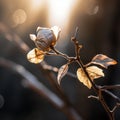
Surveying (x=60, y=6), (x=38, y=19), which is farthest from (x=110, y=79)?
(x=38, y=19)

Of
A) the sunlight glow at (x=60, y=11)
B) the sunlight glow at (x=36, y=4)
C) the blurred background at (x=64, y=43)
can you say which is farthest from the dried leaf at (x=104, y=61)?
the sunlight glow at (x=36, y=4)

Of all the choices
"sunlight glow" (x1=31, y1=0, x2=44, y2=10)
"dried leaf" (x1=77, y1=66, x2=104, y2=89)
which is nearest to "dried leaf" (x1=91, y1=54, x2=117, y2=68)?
"dried leaf" (x1=77, y1=66, x2=104, y2=89)

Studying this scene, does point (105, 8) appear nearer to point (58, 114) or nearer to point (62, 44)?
point (62, 44)

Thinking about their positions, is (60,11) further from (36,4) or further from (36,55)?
(36,55)

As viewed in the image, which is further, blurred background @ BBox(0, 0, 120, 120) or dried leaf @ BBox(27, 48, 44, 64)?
blurred background @ BBox(0, 0, 120, 120)

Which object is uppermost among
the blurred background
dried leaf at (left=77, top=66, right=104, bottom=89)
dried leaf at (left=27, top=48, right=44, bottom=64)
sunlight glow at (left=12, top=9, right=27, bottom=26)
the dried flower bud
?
the dried flower bud

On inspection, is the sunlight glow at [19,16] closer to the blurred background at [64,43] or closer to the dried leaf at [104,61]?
the blurred background at [64,43]

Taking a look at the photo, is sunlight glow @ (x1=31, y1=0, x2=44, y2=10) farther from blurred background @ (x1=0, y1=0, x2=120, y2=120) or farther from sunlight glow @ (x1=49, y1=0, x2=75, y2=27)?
sunlight glow @ (x1=49, y1=0, x2=75, y2=27)

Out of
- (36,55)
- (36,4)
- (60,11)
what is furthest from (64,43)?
(36,55)
